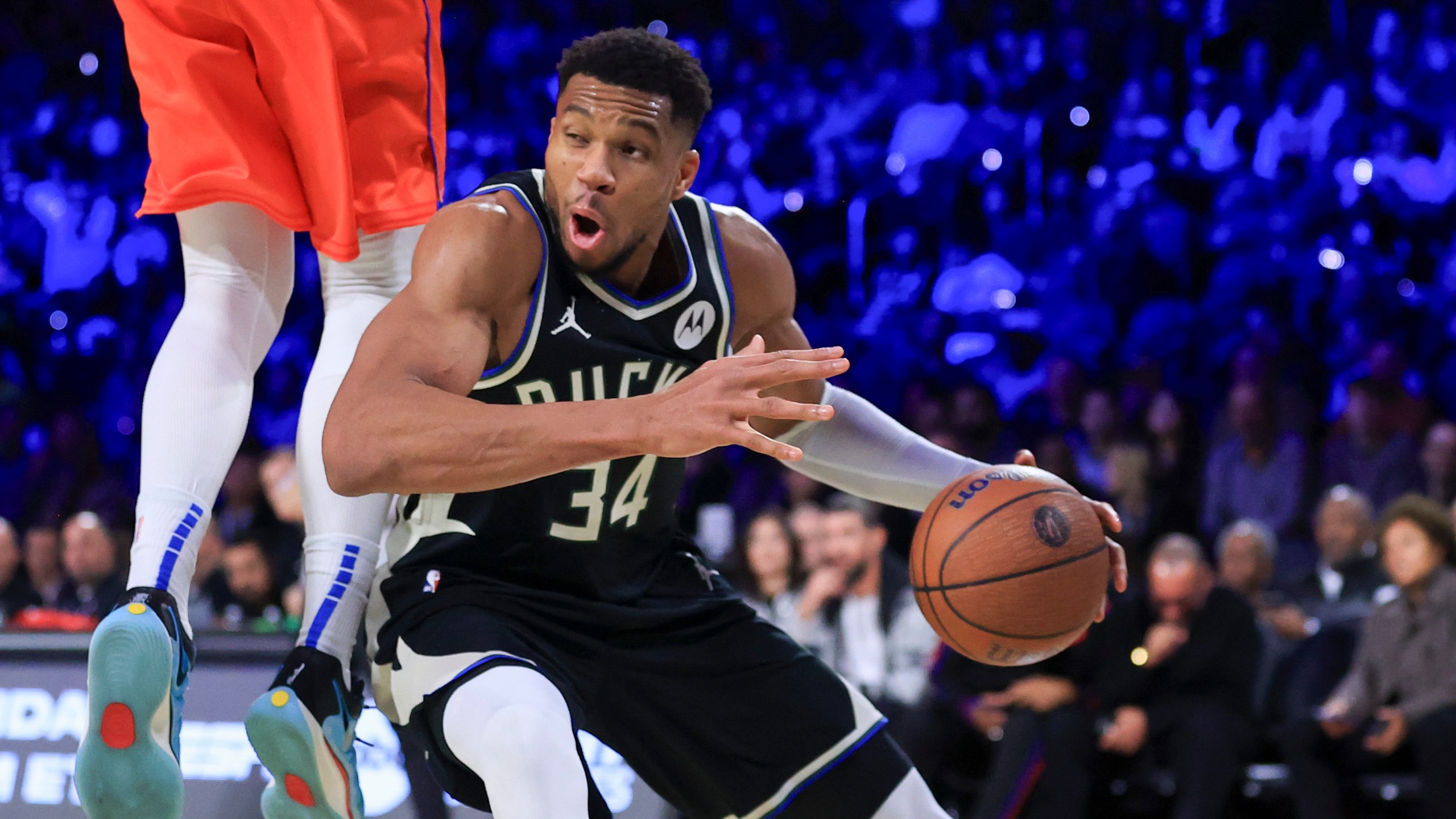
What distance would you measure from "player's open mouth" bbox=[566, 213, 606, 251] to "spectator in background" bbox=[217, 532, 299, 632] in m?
4.05

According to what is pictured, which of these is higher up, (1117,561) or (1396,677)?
(1117,561)

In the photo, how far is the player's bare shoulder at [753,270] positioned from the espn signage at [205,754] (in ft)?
4.98

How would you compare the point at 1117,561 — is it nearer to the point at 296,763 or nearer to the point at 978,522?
the point at 978,522

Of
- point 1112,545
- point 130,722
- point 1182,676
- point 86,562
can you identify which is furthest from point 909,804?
point 86,562

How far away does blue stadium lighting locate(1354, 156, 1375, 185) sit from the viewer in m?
8.35

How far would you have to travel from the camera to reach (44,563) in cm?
731

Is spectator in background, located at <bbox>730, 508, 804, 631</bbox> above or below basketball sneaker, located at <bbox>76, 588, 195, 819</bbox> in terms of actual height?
below

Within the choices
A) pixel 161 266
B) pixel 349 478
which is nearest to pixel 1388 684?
pixel 349 478

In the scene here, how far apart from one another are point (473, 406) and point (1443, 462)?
554cm

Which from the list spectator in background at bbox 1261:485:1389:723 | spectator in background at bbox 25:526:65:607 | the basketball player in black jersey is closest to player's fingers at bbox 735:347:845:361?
the basketball player in black jersey

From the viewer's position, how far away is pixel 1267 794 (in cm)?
558

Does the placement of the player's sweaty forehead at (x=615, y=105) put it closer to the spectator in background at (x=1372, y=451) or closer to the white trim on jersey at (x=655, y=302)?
the white trim on jersey at (x=655, y=302)

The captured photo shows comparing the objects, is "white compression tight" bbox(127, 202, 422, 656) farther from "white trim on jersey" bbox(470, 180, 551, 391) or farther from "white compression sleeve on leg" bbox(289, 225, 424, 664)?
"white trim on jersey" bbox(470, 180, 551, 391)

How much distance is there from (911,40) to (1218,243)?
8.78ft
